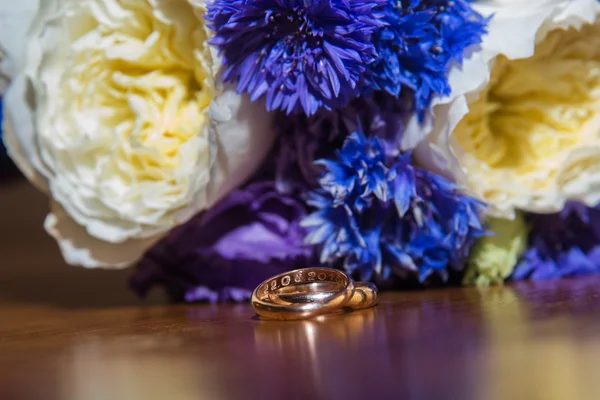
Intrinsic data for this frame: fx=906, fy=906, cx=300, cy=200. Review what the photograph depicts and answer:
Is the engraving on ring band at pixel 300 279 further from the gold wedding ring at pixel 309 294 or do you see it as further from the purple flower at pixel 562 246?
the purple flower at pixel 562 246

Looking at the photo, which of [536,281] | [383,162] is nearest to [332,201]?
[383,162]

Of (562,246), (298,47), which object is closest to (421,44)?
(298,47)

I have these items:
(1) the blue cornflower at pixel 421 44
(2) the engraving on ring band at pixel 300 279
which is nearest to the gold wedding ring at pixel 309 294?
(2) the engraving on ring band at pixel 300 279

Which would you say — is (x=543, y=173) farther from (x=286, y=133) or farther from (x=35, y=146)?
(x=35, y=146)

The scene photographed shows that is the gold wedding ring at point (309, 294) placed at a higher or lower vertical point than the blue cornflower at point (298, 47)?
lower

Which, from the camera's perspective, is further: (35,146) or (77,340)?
(35,146)

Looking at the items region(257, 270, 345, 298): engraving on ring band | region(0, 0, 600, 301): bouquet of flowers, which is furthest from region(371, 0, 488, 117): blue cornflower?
region(257, 270, 345, 298): engraving on ring band

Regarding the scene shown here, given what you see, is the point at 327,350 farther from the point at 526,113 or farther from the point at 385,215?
the point at 526,113

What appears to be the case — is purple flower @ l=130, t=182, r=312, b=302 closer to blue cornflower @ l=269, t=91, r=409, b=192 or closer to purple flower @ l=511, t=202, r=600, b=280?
blue cornflower @ l=269, t=91, r=409, b=192
